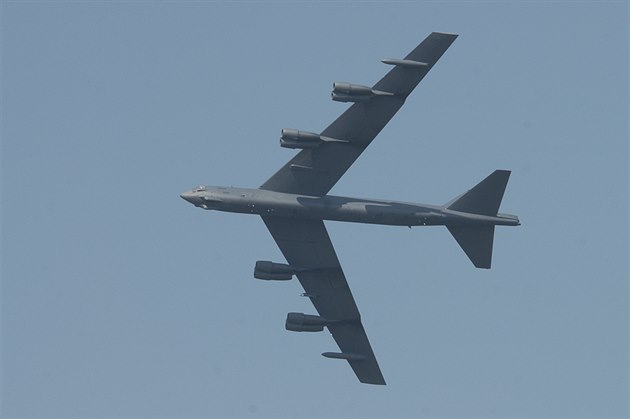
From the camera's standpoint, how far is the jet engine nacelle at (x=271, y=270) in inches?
4166

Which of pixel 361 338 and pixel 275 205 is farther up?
pixel 275 205

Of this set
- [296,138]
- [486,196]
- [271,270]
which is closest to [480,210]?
[486,196]

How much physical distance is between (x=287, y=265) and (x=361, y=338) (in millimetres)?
8119

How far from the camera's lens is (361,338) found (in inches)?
4296

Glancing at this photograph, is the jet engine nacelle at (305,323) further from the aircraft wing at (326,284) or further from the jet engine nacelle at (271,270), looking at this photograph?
the jet engine nacelle at (271,270)

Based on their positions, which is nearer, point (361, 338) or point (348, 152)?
point (348, 152)

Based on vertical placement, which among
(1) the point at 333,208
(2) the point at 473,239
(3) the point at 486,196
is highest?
(3) the point at 486,196

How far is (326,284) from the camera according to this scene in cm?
10731

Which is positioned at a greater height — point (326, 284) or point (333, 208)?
point (333, 208)

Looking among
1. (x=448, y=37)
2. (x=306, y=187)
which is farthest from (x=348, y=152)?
(x=448, y=37)

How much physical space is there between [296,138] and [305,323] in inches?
575

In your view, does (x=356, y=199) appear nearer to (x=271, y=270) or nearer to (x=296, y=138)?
(x=296, y=138)

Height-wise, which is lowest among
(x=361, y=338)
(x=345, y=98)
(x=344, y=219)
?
(x=361, y=338)

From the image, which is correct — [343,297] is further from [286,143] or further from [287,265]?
[286,143]
